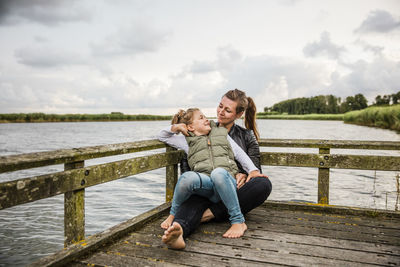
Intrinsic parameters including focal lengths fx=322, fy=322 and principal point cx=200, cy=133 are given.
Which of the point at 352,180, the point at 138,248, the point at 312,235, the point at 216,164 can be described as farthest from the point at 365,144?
the point at 352,180

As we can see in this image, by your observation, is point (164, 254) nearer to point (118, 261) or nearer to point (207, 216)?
point (118, 261)

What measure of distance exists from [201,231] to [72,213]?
3.74 feet

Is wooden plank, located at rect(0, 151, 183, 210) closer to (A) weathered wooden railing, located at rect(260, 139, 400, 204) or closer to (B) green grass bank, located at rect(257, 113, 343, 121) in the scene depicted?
(A) weathered wooden railing, located at rect(260, 139, 400, 204)

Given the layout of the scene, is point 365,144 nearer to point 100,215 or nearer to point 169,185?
point 169,185

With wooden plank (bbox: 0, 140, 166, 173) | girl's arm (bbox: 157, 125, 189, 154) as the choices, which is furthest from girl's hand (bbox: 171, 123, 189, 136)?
wooden plank (bbox: 0, 140, 166, 173)

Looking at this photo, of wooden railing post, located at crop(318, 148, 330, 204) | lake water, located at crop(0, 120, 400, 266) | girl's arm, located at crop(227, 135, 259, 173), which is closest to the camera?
girl's arm, located at crop(227, 135, 259, 173)

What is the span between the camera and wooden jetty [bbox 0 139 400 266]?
2.17 meters

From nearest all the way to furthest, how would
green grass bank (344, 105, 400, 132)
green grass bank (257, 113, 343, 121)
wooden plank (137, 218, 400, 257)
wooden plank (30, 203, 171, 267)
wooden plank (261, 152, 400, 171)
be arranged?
1. wooden plank (30, 203, 171, 267)
2. wooden plank (137, 218, 400, 257)
3. wooden plank (261, 152, 400, 171)
4. green grass bank (344, 105, 400, 132)
5. green grass bank (257, 113, 343, 121)

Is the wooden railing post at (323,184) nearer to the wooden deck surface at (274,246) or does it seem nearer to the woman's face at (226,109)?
the wooden deck surface at (274,246)

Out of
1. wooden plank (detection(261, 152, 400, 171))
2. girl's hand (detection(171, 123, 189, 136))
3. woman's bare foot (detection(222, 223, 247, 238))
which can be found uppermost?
girl's hand (detection(171, 123, 189, 136))

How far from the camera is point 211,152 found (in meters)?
3.08

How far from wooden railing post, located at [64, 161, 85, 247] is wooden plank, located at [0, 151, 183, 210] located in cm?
6

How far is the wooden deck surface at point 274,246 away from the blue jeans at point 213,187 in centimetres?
26

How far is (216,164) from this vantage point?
9.96 feet
